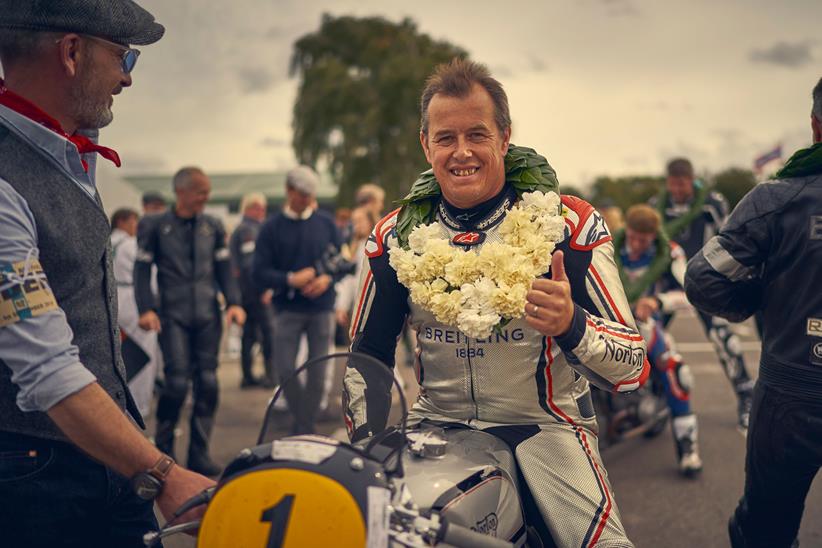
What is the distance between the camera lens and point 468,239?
2.79 meters

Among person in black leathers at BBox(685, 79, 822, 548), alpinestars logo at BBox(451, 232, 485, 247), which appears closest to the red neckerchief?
alpinestars logo at BBox(451, 232, 485, 247)

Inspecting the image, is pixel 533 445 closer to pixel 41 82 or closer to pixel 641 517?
pixel 41 82

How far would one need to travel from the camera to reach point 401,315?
295 centimetres

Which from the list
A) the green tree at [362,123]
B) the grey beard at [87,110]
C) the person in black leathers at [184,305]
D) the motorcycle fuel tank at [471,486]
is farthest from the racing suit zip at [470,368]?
the green tree at [362,123]

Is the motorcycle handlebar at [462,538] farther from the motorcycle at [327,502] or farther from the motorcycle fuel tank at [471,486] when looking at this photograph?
the motorcycle fuel tank at [471,486]

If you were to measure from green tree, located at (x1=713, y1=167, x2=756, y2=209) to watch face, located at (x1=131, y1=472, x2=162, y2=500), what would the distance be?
68341 millimetres

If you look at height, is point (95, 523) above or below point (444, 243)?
below

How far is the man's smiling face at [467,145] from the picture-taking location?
9.07ft

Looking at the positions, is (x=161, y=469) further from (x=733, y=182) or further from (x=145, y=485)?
(x=733, y=182)

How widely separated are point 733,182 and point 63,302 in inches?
2846

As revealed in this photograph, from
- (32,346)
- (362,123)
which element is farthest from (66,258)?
(362,123)

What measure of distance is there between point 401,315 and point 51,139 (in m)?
1.39

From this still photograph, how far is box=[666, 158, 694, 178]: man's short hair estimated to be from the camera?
24.1 feet

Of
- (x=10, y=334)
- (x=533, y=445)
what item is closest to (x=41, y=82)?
(x=10, y=334)
